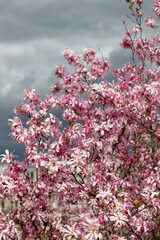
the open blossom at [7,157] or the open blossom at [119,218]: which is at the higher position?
the open blossom at [7,157]

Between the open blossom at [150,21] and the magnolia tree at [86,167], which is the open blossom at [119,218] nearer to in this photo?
the magnolia tree at [86,167]

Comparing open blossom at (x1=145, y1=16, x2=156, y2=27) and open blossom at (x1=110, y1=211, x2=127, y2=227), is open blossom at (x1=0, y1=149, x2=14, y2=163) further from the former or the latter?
open blossom at (x1=145, y1=16, x2=156, y2=27)

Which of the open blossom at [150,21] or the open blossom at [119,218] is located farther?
the open blossom at [150,21]

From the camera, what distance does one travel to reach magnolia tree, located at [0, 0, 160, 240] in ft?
13.2

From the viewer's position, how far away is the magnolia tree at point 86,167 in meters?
4.02

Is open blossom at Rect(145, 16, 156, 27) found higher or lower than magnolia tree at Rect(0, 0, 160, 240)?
higher

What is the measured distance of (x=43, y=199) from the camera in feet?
15.9

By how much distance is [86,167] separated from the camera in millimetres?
4105

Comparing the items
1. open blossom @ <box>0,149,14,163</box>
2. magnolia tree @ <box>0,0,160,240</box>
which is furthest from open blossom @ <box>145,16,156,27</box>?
open blossom @ <box>0,149,14,163</box>

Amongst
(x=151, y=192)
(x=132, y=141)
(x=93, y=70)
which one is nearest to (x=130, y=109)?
(x=132, y=141)

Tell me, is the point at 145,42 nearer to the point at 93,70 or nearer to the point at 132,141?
the point at 93,70

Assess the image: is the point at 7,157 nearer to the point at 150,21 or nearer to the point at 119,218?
the point at 119,218

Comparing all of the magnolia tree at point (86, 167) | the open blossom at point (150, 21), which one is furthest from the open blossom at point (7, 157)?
the open blossom at point (150, 21)

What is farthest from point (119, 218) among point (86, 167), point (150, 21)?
point (150, 21)
